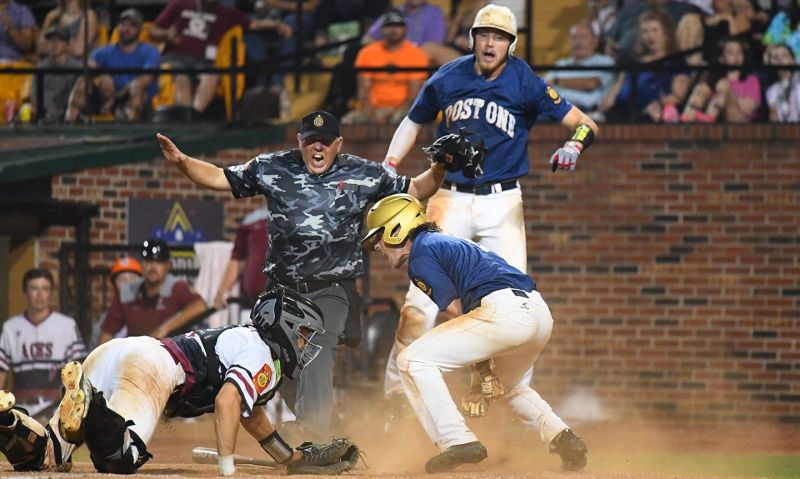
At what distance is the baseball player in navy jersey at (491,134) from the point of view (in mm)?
9336

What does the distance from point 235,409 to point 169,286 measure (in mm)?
6148

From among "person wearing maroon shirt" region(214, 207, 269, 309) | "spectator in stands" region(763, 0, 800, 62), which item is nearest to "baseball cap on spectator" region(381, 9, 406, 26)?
"person wearing maroon shirt" region(214, 207, 269, 309)

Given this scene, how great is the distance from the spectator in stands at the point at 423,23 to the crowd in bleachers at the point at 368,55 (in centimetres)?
1

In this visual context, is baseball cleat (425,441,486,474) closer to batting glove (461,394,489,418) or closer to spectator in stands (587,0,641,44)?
batting glove (461,394,489,418)

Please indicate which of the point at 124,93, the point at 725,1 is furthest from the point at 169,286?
the point at 725,1

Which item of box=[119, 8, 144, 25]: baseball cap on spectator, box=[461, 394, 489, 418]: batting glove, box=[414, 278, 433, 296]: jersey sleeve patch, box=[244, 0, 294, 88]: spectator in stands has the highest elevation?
box=[119, 8, 144, 25]: baseball cap on spectator

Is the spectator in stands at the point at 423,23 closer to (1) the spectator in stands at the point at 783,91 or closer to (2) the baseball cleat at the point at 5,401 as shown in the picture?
(1) the spectator in stands at the point at 783,91

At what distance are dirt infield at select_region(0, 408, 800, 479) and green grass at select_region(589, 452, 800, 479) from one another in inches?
0.4

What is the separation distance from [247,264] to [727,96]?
16.0 ft

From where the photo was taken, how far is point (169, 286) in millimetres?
13320

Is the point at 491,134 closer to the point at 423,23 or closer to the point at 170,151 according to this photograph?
the point at 170,151

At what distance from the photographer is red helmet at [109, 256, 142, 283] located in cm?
1362

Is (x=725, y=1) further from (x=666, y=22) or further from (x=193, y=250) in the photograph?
(x=193, y=250)

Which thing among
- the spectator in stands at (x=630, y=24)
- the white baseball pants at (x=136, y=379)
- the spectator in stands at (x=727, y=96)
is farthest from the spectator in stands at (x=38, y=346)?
the spectator in stands at (x=727, y=96)
